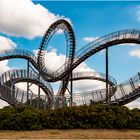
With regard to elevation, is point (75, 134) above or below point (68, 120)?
below

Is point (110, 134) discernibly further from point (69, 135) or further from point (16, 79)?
point (16, 79)

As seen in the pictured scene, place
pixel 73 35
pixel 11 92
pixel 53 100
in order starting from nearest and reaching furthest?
pixel 53 100 → pixel 11 92 → pixel 73 35

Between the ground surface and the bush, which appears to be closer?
the ground surface

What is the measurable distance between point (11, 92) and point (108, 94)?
33.1ft

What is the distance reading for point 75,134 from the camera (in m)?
→ 19.8

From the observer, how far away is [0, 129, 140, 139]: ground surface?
19.3 metres

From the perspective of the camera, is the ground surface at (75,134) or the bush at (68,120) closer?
the ground surface at (75,134)

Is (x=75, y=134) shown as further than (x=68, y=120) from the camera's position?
No

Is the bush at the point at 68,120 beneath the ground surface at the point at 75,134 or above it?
above

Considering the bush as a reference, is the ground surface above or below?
below

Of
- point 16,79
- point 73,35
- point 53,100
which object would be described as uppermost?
point 73,35

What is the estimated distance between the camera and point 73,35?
165 feet

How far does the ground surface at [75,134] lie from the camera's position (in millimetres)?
19312

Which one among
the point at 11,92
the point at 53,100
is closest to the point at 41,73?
the point at 11,92
